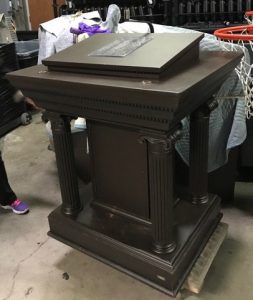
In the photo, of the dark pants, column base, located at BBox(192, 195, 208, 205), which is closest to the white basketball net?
column base, located at BBox(192, 195, 208, 205)

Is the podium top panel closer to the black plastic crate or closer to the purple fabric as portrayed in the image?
the purple fabric

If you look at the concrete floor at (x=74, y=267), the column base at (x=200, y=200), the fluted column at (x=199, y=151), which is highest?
the fluted column at (x=199, y=151)

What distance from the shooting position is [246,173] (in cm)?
215

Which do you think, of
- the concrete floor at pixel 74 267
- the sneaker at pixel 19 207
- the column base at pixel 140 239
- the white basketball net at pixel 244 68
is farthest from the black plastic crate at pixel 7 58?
the white basketball net at pixel 244 68

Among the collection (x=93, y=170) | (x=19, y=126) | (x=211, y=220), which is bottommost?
(x=19, y=126)

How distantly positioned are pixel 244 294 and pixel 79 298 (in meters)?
0.69

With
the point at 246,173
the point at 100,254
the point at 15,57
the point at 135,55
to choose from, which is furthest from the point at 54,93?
the point at 15,57

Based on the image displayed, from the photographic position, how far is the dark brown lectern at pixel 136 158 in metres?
1.10

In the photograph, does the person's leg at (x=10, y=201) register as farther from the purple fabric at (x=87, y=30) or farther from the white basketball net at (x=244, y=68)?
the white basketball net at (x=244, y=68)

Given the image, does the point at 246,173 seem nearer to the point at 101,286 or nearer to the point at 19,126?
the point at 101,286

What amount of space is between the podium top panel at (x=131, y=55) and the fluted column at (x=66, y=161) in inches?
8.7

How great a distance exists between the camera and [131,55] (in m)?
1.21

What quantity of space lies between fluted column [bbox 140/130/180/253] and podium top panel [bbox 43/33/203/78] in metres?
0.22

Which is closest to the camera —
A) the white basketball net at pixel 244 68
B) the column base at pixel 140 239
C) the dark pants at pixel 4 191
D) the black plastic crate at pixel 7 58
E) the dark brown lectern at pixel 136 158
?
the dark brown lectern at pixel 136 158
